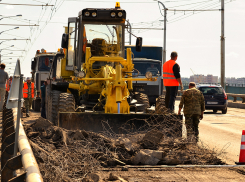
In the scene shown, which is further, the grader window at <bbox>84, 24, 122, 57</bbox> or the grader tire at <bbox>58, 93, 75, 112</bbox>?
the grader window at <bbox>84, 24, 122, 57</bbox>

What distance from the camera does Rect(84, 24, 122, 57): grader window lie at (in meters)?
12.2

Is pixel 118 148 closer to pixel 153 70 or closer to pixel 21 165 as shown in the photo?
pixel 21 165

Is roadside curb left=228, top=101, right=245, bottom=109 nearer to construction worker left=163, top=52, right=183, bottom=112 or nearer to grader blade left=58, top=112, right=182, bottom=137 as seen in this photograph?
construction worker left=163, top=52, right=183, bottom=112

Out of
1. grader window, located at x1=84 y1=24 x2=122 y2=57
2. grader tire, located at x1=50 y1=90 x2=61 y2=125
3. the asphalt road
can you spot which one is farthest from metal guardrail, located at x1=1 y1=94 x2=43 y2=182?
grader window, located at x1=84 y1=24 x2=122 y2=57

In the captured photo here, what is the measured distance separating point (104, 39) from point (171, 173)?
248 inches

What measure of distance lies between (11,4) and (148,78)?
58.2 feet

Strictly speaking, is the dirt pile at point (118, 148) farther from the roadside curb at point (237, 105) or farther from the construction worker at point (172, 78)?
the roadside curb at point (237, 105)

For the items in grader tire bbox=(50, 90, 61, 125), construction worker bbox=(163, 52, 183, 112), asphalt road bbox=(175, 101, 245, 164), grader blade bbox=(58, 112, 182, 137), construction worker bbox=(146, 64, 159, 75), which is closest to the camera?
asphalt road bbox=(175, 101, 245, 164)

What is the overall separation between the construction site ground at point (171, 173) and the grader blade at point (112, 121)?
2.30 meters

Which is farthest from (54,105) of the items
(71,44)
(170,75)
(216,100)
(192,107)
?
(216,100)

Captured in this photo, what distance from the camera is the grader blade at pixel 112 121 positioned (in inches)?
372

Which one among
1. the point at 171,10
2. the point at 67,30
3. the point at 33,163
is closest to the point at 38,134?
the point at 33,163

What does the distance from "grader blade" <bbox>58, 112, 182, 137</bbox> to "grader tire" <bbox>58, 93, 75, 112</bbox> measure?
74.5 inches

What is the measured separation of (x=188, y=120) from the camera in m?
10.5
